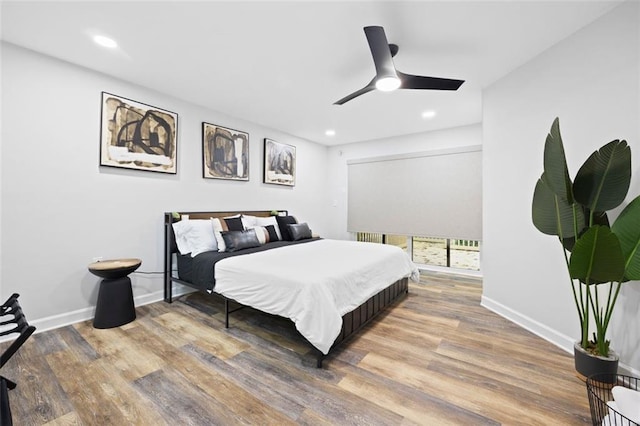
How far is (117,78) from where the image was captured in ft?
9.75

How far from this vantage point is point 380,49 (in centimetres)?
199

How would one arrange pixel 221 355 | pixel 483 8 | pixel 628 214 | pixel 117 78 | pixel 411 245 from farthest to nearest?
pixel 411 245 → pixel 117 78 → pixel 221 355 → pixel 483 8 → pixel 628 214

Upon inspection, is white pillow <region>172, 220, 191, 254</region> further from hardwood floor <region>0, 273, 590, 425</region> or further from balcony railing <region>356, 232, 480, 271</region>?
balcony railing <region>356, 232, 480, 271</region>

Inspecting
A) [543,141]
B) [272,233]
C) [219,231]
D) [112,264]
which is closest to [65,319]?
[112,264]

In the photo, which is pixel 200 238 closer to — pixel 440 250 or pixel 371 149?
pixel 371 149

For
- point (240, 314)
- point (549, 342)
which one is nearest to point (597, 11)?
point (549, 342)

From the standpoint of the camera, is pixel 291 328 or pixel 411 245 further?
pixel 411 245

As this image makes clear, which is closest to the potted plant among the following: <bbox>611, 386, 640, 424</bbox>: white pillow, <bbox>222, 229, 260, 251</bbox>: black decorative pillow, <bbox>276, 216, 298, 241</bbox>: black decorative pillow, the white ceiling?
<bbox>611, 386, 640, 424</bbox>: white pillow

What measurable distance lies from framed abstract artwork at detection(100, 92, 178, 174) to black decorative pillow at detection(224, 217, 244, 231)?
943mm

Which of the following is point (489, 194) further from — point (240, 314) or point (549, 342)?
point (240, 314)

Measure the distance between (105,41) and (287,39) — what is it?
1.62m

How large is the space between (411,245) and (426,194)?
1091 mm

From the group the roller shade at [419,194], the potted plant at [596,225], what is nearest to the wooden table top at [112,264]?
the potted plant at [596,225]

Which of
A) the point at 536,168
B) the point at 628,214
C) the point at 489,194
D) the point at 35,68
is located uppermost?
the point at 35,68
